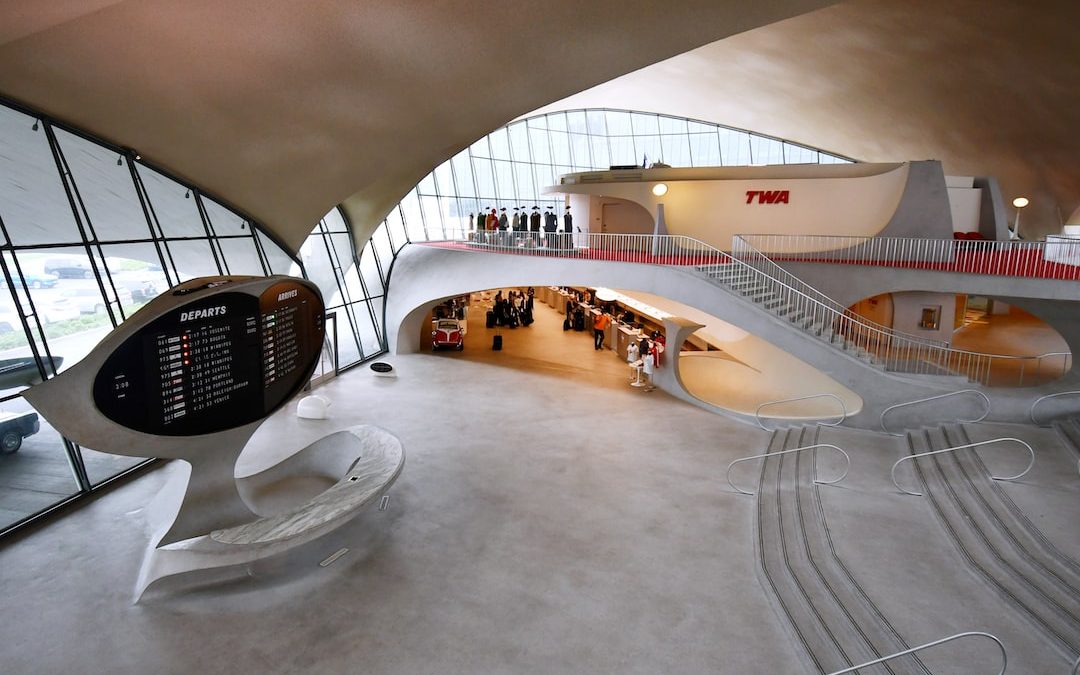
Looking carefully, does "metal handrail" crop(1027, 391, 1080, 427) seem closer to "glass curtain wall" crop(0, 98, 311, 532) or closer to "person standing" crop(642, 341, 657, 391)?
"person standing" crop(642, 341, 657, 391)

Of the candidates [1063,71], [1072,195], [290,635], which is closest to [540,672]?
[290,635]

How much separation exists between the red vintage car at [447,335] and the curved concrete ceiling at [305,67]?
25.5 feet

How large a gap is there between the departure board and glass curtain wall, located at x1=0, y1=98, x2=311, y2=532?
12.6 feet

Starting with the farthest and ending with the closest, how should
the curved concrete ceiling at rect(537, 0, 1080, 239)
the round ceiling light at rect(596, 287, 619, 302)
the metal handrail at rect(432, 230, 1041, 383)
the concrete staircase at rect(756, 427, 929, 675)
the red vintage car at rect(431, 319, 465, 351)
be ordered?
the round ceiling light at rect(596, 287, 619, 302), the red vintage car at rect(431, 319, 465, 351), the curved concrete ceiling at rect(537, 0, 1080, 239), the metal handrail at rect(432, 230, 1041, 383), the concrete staircase at rect(756, 427, 929, 675)

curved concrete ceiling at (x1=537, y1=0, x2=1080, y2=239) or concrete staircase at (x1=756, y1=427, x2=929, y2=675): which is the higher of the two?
curved concrete ceiling at (x1=537, y1=0, x2=1080, y2=239)

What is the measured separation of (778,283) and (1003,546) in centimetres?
906

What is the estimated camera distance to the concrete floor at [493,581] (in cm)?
729

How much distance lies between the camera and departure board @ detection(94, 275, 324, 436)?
7457mm

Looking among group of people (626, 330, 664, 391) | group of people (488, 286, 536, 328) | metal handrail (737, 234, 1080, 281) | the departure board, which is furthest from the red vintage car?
the departure board

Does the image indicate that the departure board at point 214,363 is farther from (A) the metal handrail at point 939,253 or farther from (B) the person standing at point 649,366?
(A) the metal handrail at point 939,253

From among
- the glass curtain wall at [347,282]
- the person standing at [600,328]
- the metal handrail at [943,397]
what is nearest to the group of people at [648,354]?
the person standing at [600,328]

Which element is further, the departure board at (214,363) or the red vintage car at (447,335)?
the red vintage car at (447,335)

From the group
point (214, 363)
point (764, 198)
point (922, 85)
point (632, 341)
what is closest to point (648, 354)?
point (632, 341)

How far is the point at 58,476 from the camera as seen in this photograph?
11.2 meters
